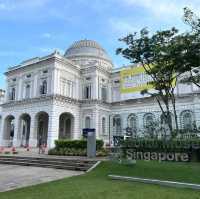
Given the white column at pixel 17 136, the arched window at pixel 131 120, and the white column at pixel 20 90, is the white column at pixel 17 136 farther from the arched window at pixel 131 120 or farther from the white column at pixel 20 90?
the arched window at pixel 131 120

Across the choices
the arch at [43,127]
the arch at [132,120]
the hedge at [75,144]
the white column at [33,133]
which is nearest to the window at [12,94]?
the arch at [43,127]

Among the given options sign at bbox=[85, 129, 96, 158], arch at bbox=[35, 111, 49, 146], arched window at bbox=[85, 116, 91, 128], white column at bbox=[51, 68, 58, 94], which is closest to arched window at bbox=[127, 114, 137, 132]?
arched window at bbox=[85, 116, 91, 128]

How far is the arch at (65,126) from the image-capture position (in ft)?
128

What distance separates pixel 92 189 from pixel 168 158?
8575 mm

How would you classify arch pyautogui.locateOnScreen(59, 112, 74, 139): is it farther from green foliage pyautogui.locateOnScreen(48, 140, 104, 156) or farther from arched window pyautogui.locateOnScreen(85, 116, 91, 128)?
green foliage pyautogui.locateOnScreen(48, 140, 104, 156)

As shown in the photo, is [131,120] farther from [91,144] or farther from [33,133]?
[91,144]

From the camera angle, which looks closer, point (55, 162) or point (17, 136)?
point (55, 162)

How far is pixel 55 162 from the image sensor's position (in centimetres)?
1567

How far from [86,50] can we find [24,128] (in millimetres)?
17631

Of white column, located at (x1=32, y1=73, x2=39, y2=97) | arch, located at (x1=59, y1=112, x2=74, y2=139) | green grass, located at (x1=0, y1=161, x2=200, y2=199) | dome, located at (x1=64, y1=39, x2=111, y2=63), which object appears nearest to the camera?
green grass, located at (x1=0, y1=161, x2=200, y2=199)

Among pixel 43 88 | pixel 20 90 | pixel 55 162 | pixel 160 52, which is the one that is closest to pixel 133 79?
pixel 43 88

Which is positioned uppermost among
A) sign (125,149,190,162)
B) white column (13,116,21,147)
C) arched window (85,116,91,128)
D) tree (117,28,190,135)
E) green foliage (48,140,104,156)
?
tree (117,28,190,135)

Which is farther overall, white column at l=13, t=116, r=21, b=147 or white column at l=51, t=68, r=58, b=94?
white column at l=13, t=116, r=21, b=147

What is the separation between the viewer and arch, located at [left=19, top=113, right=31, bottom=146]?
3784 centimetres
